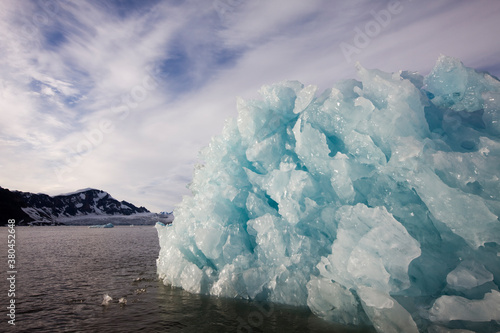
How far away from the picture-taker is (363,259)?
6.23 metres

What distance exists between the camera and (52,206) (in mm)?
155000

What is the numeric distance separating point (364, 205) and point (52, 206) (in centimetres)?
18949

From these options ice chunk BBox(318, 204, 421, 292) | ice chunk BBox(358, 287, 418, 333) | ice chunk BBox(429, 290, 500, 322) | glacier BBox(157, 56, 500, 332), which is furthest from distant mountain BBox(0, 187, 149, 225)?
ice chunk BBox(429, 290, 500, 322)

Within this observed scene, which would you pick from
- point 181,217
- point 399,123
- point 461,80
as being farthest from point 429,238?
point 181,217

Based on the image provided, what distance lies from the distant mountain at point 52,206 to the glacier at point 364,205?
115216mm

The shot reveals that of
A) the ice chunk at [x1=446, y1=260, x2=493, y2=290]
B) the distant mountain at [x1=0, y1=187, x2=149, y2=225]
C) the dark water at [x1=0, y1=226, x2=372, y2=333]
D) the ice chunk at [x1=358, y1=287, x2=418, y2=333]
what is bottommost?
the dark water at [x1=0, y1=226, x2=372, y2=333]

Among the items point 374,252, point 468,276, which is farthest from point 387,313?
point 468,276

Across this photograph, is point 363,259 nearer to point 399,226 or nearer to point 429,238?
point 399,226

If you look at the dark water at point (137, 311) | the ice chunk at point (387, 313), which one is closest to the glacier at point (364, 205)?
the ice chunk at point (387, 313)

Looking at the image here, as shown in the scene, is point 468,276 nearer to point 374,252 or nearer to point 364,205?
point 374,252

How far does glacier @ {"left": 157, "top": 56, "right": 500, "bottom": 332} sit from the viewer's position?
614cm

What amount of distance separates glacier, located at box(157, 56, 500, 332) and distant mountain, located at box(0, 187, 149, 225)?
378ft

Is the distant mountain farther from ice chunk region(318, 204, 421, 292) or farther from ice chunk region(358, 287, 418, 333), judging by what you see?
ice chunk region(358, 287, 418, 333)

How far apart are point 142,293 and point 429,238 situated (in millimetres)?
9929
